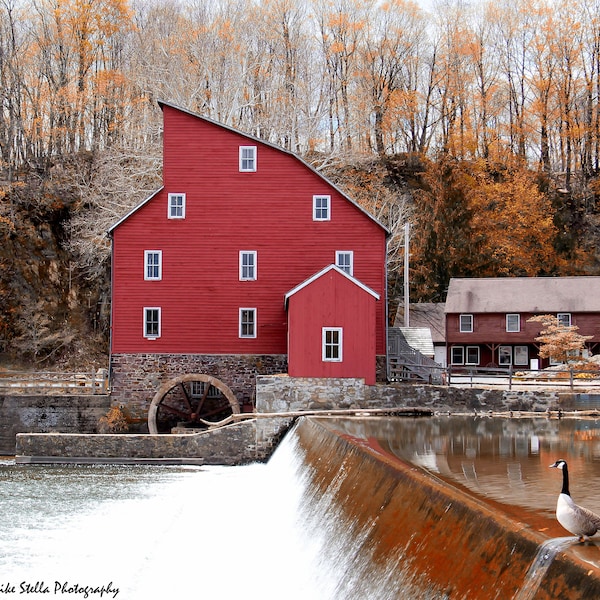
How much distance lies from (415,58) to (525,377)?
35109mm

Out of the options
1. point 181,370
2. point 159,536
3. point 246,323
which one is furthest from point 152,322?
point 159,536

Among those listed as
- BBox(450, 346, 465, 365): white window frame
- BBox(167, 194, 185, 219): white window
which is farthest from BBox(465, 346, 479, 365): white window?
BBox(167, 194, 185, 219): white window

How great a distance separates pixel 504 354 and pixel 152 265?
814 inches

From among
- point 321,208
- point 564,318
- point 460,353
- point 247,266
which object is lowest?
point 460,353

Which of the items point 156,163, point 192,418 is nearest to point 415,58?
point 156,163

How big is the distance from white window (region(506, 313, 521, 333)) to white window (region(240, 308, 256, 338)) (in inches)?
668

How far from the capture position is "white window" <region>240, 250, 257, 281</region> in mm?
29016

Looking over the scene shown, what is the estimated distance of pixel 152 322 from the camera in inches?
1132

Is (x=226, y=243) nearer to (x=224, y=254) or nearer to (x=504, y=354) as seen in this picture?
(x=224, y=254)

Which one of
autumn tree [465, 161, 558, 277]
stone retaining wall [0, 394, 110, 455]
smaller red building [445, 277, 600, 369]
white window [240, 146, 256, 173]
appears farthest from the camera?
autumn tree [465, 161, 558, 277]

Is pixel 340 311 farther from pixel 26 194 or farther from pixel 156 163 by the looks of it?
pixel 26 194

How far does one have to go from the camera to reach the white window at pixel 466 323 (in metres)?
41.4

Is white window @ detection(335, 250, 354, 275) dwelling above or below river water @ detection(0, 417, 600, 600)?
above

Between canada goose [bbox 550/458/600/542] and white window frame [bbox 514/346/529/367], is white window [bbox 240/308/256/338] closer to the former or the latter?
white window frame [bbox 514/346/529/367]
